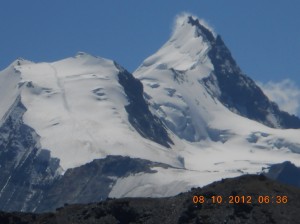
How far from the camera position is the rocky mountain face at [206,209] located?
134m

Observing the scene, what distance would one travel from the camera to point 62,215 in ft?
462

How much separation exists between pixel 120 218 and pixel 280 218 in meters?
16.4

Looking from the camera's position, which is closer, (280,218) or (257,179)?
(280,218)

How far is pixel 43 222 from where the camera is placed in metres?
139

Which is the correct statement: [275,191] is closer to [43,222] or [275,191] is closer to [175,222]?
[175,222]

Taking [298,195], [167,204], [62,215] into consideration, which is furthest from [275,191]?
[62,215]

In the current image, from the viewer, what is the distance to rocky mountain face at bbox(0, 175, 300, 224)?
13438 centimetres
